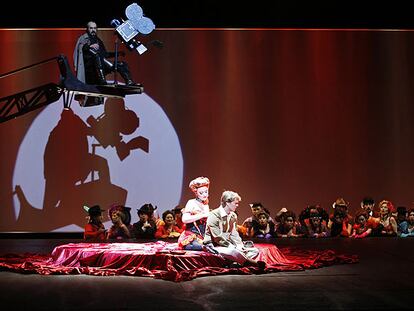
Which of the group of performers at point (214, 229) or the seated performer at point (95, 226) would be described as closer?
Answer: the group of performers at point (214, 229)

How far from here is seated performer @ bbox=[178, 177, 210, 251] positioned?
5988 millimetres

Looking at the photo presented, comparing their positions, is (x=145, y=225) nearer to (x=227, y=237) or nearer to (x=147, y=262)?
(x=147, y=262)

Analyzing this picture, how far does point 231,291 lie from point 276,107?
476cm

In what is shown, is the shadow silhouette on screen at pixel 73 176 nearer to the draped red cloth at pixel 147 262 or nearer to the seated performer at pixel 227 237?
the draped red cloth at pixel 147 262

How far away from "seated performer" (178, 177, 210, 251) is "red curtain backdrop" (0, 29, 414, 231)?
9.50 ft

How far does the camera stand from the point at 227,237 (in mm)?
5809

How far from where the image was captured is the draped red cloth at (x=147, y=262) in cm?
563

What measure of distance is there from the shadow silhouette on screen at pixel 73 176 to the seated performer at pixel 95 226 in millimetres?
352

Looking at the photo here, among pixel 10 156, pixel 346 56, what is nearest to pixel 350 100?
pixel 346 56

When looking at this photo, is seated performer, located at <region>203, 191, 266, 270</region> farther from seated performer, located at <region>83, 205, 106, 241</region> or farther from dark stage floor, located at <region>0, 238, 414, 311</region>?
seated performer, located at <region>83, 205, 106, 241</region>
